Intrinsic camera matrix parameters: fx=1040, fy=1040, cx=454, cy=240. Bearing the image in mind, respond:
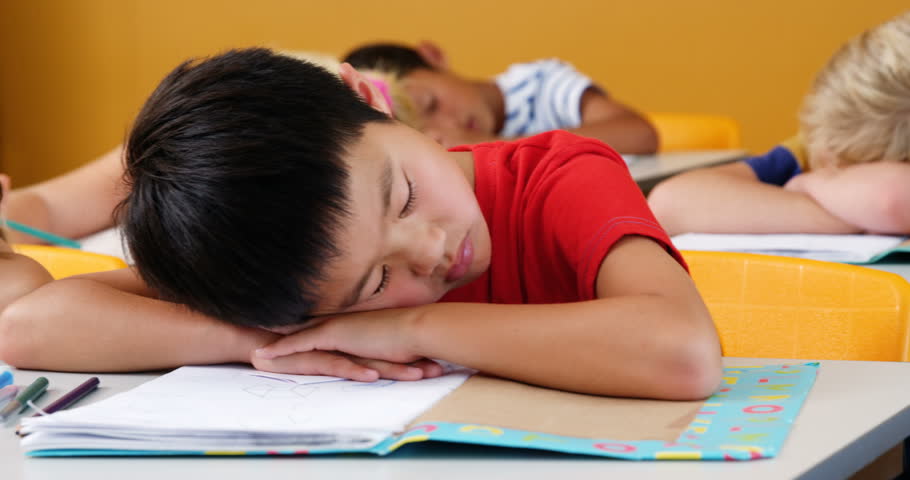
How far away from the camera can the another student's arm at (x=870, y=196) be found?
1.46 m

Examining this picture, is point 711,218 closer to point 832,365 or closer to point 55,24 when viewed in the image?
point 832,365

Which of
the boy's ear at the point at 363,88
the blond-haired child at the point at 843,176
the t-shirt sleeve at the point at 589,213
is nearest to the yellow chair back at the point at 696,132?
the blond-haired child at the point at 843,176

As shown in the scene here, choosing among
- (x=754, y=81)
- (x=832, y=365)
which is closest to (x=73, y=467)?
(x=832, y=365)

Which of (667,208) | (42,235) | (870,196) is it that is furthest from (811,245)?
(42,235)

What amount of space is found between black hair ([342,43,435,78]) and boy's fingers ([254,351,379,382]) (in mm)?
1793

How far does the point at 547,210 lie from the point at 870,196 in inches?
29.0

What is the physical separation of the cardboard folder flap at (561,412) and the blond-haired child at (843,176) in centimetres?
89

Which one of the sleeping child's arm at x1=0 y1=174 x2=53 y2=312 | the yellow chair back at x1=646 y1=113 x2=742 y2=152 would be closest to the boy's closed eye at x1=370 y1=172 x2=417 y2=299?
the sleeping child's arm at x1=0 y1=174 x2=53 y2=312

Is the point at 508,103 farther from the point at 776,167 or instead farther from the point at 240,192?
the point at 240,192

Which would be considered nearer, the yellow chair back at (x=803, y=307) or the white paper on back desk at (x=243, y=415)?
the white paper on back desk at (x=243, y=415)

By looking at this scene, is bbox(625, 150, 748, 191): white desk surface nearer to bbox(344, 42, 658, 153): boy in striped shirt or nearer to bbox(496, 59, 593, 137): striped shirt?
bbox(344, 42, 658, 153): boy in striped shirt

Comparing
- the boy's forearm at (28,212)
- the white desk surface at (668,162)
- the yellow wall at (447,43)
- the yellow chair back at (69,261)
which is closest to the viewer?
the yellow chair back at (69,261)

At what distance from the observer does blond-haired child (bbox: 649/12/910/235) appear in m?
1.49

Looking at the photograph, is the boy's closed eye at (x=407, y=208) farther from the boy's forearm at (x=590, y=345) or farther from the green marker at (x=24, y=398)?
the green marker at (x=24, y=398)
